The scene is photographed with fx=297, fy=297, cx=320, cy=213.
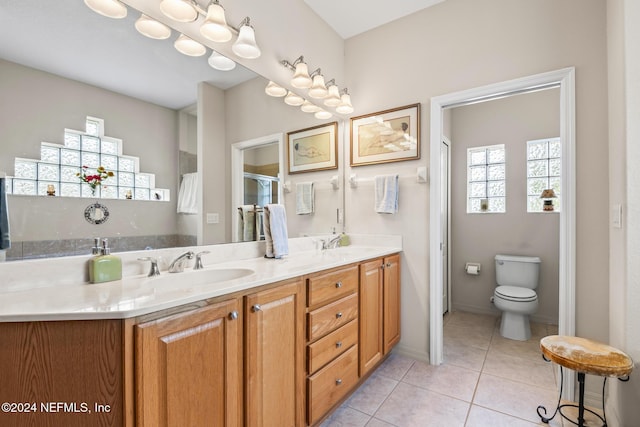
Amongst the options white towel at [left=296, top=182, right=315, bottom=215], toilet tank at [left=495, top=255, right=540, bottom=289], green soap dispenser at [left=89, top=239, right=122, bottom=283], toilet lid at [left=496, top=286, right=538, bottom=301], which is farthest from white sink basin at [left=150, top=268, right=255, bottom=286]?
toilet tank at [left=495, top=255, right=540, bottom=289]

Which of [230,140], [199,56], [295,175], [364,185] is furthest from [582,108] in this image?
[199,56]

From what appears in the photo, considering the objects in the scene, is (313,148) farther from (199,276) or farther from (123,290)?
(123,290)

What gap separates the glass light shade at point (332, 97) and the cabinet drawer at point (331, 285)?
1.42 m

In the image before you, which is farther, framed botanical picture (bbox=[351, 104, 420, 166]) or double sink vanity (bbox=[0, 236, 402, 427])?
framed botanical picture (bbox=[351, 104, 420, 166])

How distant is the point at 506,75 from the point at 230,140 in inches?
75.0

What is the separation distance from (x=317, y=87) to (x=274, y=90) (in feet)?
1.28

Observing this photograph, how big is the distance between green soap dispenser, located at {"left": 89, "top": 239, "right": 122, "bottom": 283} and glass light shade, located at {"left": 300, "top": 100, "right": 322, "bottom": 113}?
5.52ft

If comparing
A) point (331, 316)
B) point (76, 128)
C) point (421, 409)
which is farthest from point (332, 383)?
point (76, 128)

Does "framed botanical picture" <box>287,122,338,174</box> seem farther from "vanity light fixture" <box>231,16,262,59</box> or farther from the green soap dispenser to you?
the green soap dispenser

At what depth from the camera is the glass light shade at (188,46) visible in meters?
1.51

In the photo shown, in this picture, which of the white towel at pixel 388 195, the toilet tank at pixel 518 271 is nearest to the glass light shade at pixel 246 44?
the white towel at pixel 388 195

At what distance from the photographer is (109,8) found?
1243mm

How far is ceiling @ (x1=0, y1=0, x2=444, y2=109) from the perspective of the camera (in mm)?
1062

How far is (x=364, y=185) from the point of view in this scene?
2611mm
